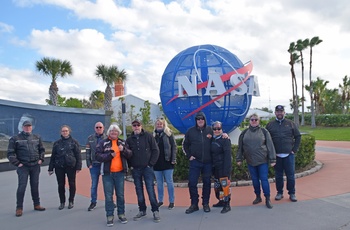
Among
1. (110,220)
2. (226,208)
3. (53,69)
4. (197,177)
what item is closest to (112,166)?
(110,220)

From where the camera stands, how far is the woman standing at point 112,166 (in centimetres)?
473

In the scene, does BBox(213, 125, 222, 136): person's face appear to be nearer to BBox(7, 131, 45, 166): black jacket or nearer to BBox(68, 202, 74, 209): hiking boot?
BBox(68, 202, 74, 209): hiking boot

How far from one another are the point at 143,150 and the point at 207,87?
362 centimetres

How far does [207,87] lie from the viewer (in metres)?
7.94

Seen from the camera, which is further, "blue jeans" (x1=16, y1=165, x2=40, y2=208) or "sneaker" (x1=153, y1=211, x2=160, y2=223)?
"blue jeans" (x1=16, y1=165, x2=40, y2=208)

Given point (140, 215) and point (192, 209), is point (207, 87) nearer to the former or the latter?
point (192, 209)

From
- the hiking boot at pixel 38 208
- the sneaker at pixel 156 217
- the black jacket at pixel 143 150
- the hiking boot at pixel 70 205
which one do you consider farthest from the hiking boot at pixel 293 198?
the hiking boot at pixel 38 208

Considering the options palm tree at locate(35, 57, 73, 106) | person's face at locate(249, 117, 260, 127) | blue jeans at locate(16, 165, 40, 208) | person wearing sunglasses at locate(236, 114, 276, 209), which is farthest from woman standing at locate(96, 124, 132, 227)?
palm tree at locate(35, 57, 73, 106)

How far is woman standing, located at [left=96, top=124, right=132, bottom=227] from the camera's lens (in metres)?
4.73

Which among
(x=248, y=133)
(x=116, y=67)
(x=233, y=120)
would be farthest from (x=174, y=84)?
(x=116, y=67)

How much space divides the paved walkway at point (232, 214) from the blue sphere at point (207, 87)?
8.02 ft

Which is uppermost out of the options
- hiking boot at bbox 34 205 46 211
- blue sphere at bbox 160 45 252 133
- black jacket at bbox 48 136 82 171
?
blue sphere at bbox 160 45 252 133

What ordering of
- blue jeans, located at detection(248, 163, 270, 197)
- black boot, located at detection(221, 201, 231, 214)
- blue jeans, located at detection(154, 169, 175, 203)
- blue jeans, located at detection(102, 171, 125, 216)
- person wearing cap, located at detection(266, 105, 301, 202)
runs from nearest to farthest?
blue jeans, located at detection(102, 171, 125, 216) → black boot, located at detection(221, 201, 231, 214) → blue jeans, located at detection(248, 163, 270, 197) → blue jeans, located at detection(154, 169, 175, 203) → person wearing cap, located at detection(266, 105, 301, 202)

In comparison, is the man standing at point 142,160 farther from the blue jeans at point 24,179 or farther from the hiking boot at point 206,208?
the blue jeans at point 24,179
